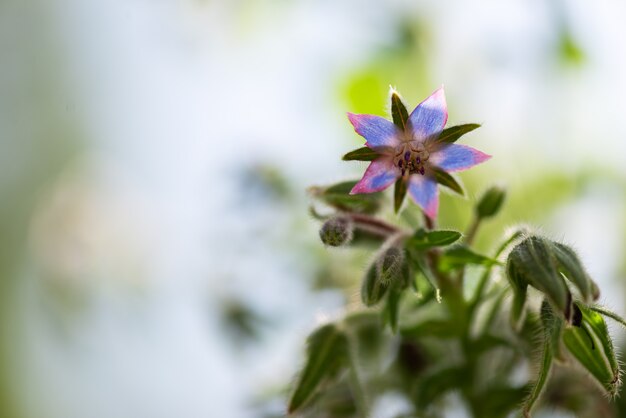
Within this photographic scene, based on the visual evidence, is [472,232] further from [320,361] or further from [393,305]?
[320,361]

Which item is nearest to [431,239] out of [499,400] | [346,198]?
[346,198]

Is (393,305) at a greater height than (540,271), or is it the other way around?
(393,305)

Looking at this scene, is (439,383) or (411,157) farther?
(439,383)

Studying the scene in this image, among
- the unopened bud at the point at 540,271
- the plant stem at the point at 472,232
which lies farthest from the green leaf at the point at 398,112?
the plant stem at the point at 472,232

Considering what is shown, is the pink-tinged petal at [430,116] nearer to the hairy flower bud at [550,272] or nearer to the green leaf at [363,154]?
the green leaf at [363,154]

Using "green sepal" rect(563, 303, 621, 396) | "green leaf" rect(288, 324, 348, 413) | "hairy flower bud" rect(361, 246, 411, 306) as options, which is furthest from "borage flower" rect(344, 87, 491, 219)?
"green leaf" rect(288, 324, 348, 413)

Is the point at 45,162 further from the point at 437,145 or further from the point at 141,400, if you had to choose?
the point at 437,145

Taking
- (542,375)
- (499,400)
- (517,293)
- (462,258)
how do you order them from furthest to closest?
(499,400) → (462,258) → (517,293) → (542,375)
